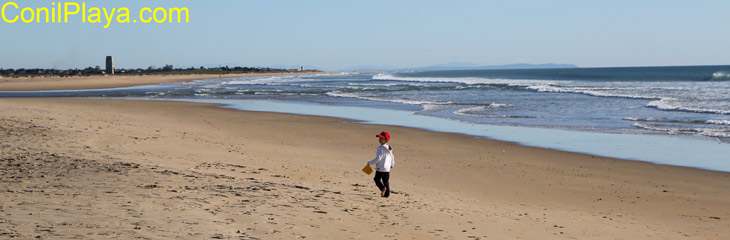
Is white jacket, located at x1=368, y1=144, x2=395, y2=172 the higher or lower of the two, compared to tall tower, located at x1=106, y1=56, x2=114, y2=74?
lower

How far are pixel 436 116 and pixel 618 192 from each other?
15.8 m

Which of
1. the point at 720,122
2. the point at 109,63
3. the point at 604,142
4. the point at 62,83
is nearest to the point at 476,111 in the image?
the point at 720,122

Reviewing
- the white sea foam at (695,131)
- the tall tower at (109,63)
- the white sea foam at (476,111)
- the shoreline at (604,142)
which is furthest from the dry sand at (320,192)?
the tall tower at (109,63)

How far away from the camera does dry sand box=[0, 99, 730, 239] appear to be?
6.64 meters

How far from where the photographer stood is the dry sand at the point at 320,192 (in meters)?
6.64

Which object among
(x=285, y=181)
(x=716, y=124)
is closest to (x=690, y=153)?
(x=716, y=124)

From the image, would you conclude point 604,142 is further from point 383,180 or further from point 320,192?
point 320,192

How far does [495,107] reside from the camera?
101 feet

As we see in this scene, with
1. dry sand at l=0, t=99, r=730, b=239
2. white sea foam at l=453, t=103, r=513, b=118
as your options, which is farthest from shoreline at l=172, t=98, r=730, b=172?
white sea foam at l=453, t=103, r=513, b=118

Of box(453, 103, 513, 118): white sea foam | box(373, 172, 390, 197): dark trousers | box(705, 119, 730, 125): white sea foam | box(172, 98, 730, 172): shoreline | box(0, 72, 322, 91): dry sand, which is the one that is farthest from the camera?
box(0, 72, 322, 91): dry sand

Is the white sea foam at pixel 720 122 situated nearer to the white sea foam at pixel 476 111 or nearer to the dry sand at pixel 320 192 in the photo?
the white sea foam at pixel 476 111

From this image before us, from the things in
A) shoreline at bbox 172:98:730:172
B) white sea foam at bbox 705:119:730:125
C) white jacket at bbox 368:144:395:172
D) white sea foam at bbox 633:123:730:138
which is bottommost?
shoreline at bbox 172:98:730:172

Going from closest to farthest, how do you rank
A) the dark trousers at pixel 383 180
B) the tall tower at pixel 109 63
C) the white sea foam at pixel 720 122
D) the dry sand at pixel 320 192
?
the dry sand at pixel 320 192, the dark trousers at pixel 383 180, the white sea foam at pixel 720 122, the tall tower at pixel 109 63

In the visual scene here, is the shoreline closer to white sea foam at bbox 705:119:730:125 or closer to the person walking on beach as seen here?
white sea foam at bbox 705:119:730:125
